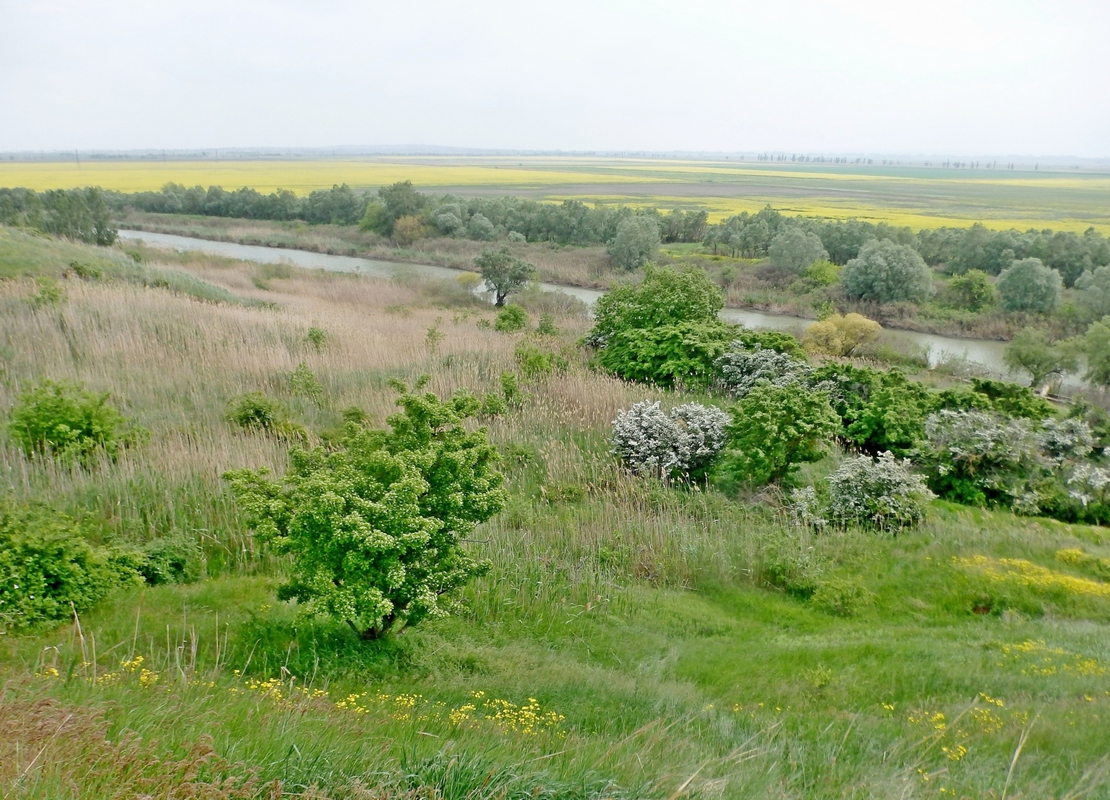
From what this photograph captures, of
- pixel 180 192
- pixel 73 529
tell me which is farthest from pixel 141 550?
pixel 180 192

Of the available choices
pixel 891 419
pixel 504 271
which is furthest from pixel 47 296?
pixel 504 271

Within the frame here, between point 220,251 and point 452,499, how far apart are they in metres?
47.7

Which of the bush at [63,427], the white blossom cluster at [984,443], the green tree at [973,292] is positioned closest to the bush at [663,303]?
the white blossom cluster at [984,443]

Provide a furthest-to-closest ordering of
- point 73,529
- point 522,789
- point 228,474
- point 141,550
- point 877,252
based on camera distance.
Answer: point 877,252
point 141,550
point 73,529
point 228,474
point 522,789

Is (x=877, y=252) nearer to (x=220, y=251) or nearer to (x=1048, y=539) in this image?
(x=1048, y=539)

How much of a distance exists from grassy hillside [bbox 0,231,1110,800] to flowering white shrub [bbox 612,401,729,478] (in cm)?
41

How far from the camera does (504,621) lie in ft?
22.4

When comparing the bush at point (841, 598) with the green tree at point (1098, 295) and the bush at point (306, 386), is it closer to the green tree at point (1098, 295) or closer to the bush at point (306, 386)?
the bush at point (306, 386)

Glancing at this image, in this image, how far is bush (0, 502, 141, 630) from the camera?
205 inches

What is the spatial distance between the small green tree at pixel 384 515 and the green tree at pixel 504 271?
82.9ft

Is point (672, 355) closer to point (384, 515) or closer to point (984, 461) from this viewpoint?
point (984, 461)

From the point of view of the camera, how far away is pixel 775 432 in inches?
388

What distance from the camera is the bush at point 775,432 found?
10.0m

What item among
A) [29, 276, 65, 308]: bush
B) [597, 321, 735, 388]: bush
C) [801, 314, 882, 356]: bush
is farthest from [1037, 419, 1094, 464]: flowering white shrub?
[29, 276, 65, 308]: bush
